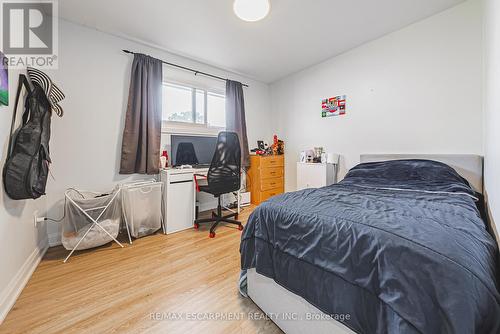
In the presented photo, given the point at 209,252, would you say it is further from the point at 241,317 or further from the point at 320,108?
the point at 320,108

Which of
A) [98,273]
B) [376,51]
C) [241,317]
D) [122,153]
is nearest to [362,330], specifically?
[241,317]

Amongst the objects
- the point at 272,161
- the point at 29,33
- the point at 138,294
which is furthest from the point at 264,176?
the point at 29,33

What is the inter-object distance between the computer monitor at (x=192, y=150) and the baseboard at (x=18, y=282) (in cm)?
165

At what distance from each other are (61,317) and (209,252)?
3.71 feet

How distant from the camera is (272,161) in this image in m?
3.87

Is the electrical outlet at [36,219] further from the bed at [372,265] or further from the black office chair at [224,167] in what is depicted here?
the bed at [372,265]

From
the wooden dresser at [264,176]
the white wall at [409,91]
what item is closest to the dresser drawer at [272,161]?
the wooden dresser at [264,176]

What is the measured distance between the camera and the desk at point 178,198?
2.54 m

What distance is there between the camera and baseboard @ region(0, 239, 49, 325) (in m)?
1.26

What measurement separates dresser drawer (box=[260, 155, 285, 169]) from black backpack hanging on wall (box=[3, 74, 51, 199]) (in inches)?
112

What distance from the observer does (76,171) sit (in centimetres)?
235

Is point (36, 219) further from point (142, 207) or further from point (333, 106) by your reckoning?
point (333, 106)

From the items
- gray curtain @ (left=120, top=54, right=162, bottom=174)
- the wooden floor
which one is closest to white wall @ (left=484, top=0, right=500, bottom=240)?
the wooden floor

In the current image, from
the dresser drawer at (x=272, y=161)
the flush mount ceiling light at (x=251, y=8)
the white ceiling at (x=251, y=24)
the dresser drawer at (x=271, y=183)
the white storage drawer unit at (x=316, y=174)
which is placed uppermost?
the white ceiling at (x=251, y=24)
